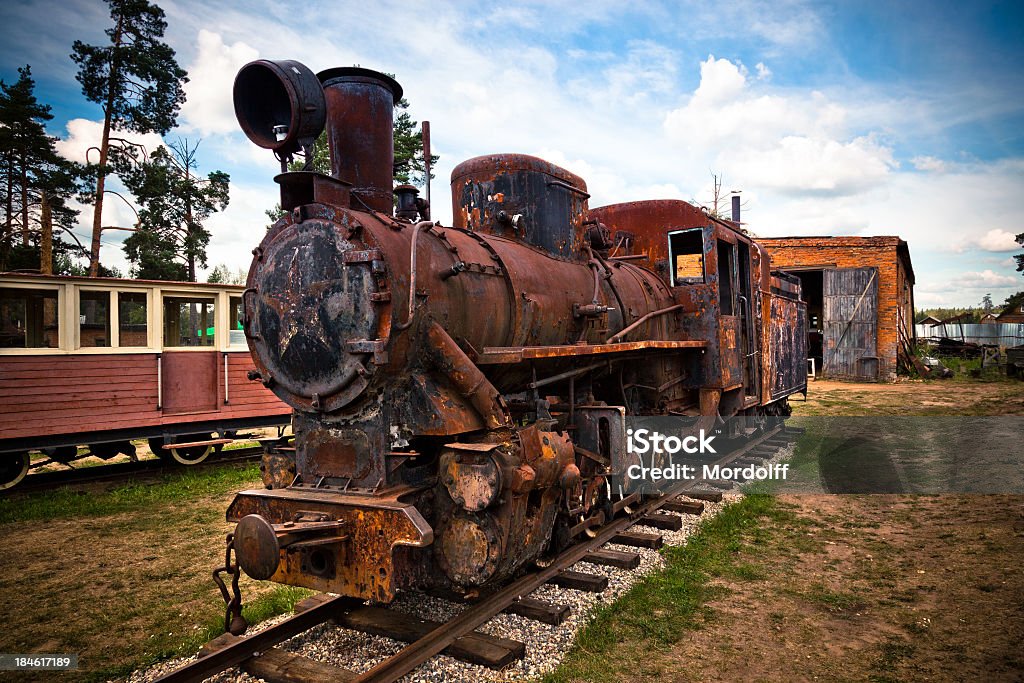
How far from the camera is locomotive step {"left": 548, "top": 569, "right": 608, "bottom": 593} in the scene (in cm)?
477

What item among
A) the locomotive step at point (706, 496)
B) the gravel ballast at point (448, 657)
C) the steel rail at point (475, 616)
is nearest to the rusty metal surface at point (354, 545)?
the steel rail at point (475, 616)

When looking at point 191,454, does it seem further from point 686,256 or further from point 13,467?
point 686,256

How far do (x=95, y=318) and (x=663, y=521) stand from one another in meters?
8.33

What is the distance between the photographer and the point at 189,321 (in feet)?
33.4

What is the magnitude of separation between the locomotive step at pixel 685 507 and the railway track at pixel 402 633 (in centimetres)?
176

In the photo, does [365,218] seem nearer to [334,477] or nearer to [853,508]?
[334,477]

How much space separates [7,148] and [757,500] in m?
17.9

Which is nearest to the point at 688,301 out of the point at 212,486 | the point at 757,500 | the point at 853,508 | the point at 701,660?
the point at 757,500

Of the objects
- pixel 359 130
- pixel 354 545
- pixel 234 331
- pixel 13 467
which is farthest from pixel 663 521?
pixel 13 467

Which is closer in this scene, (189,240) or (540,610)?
(540,610)

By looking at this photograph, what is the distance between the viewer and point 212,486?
352 inches

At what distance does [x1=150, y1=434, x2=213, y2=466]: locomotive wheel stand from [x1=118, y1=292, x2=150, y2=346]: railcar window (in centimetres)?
154

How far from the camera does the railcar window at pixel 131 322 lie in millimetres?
9195

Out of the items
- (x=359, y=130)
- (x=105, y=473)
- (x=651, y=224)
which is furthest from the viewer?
(x=105, y=473)
